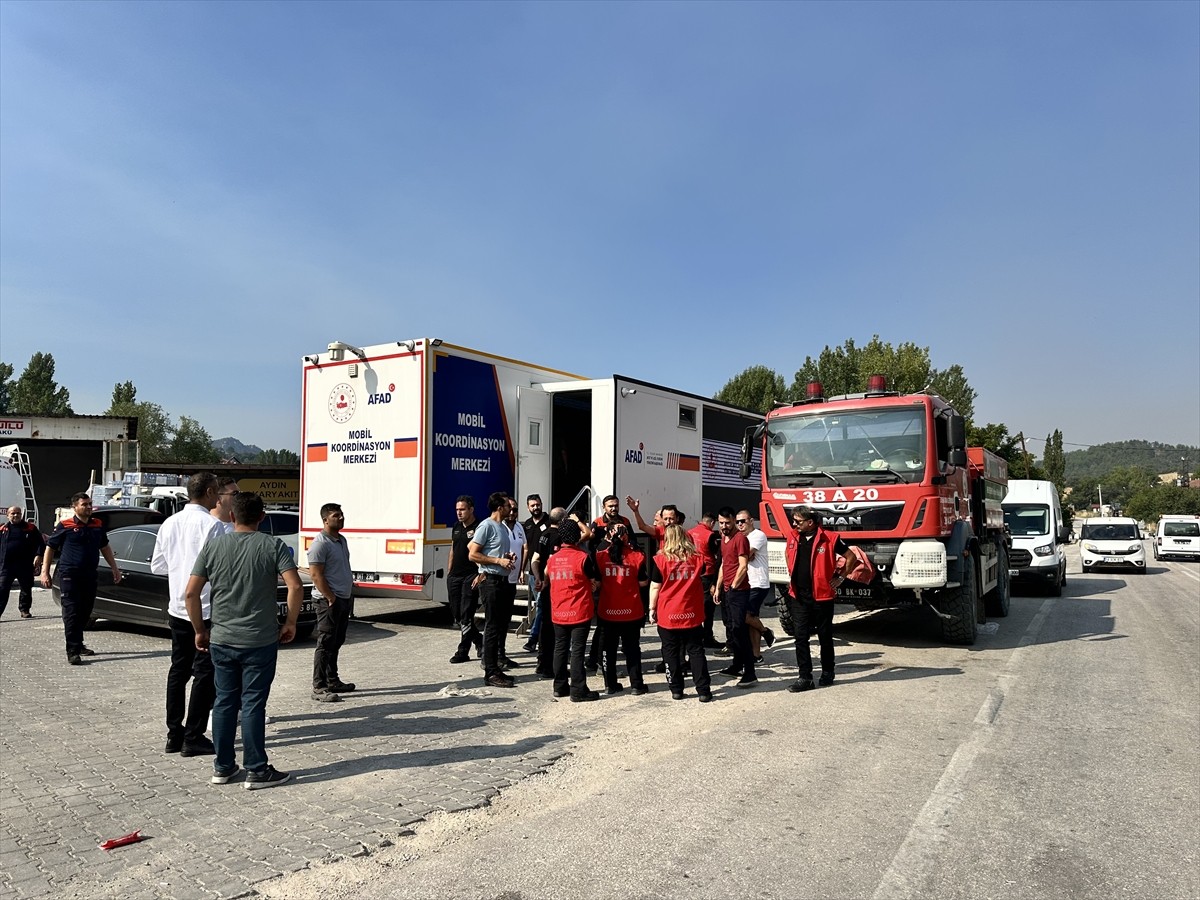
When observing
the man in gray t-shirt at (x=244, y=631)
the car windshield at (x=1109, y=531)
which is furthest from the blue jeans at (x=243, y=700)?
the car windshield at (x=1109, y=531)

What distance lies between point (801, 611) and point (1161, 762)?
2950 mm

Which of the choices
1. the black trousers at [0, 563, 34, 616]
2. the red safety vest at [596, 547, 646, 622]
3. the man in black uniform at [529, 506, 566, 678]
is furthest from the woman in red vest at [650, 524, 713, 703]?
the black trousers at [0, 563, 34, 616]

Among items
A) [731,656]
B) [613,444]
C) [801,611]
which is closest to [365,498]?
[613,444]

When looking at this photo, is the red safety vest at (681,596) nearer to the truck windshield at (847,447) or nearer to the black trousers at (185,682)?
the truck windshield at (847,447)

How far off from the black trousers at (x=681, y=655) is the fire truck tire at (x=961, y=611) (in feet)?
13.6

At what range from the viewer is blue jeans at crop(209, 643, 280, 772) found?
15.9 feet

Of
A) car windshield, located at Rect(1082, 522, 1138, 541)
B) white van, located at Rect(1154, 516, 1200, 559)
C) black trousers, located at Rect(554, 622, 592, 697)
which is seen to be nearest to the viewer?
black trousers, located at Rect(554, 622, 592, 697)

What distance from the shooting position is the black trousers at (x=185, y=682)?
545 cm

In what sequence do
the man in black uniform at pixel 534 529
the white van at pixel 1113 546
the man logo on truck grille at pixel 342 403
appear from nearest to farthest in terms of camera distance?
the man in black uniform at pixel 534 529 < the man logo on truck grille at pixel 342 403 < the white van at pixel 1113 546

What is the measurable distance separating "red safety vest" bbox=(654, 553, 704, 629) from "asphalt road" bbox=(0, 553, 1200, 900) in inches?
28.1

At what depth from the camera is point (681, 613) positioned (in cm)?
725

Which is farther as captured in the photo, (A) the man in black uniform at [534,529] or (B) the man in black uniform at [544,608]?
(A) the man in black uniform at [534,529]

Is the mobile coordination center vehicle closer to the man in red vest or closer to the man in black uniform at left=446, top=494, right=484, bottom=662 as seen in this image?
the man in black uniform at left=446, top=494, right=484, bottom=662

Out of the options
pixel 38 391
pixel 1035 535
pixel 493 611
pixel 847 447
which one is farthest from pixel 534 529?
pixel 38 391
